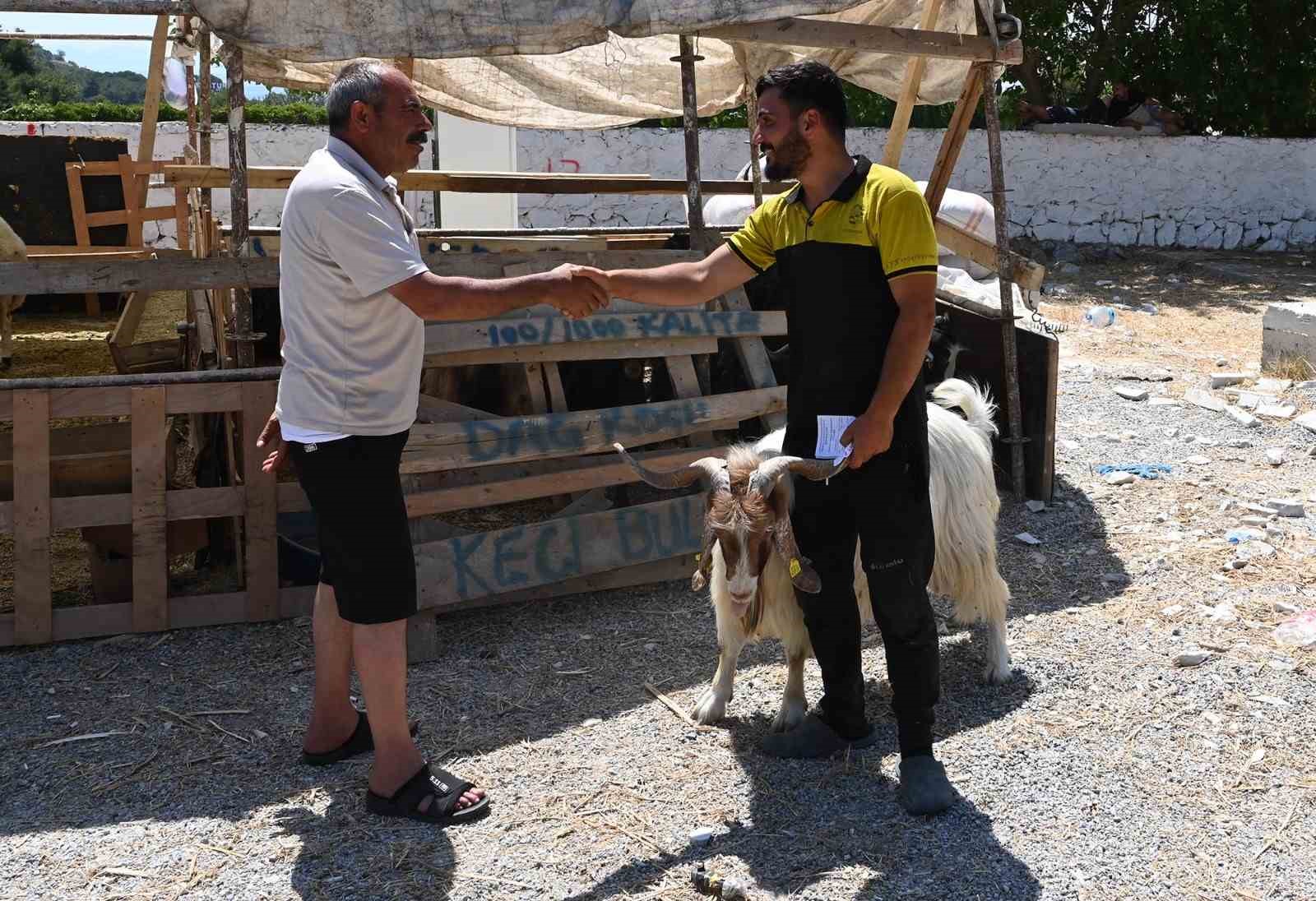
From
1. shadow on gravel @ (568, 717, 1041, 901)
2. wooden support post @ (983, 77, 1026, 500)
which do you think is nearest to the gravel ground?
shadow on gravel @ (568, 717, 1041, 901)

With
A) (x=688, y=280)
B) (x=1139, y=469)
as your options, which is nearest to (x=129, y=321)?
(x=688, y=280)

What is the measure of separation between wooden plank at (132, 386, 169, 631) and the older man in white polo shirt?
1.54m

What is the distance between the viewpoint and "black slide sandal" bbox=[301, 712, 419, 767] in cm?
411

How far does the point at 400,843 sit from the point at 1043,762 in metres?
2.20

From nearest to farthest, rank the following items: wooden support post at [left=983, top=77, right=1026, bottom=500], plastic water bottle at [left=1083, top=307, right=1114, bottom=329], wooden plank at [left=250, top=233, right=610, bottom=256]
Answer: wooden plank at [left=250, top=233, right=610, bottom=256] → wooden support post at [left=983, top=77, right=1026, bottom=500] → plastic water bottle at [left=1083, top=307, right=1114, bottom=329]

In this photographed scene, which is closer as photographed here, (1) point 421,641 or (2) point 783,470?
(2) point 783,470

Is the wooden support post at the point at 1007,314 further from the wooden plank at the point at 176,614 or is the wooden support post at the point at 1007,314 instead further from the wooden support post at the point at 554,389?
the wooden plank at the point at 176,614

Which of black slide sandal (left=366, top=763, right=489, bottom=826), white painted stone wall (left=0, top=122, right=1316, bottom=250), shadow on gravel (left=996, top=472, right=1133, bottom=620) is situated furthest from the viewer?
white painted stone wall (left=0, top=122, right=1316, bottom=250)

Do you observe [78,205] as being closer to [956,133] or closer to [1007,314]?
[956,133]

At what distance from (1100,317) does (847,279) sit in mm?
9891

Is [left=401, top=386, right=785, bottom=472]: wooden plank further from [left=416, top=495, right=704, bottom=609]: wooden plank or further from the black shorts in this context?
the black shorts

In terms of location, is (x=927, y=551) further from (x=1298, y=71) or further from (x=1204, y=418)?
(x=1298, y=71)

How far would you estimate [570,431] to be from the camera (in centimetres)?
557

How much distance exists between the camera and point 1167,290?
15.1m
